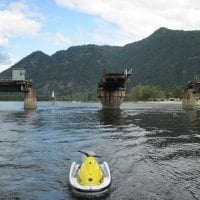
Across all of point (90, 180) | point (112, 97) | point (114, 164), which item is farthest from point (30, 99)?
point (90, 180)

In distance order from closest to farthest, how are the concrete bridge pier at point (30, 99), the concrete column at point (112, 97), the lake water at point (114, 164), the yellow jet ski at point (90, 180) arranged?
the yellow jet ski at point (90, 180)
the lake water at point (114, 164)
the concrete bridge pier at point (30, 99)
the concrete column at point (112, 97)

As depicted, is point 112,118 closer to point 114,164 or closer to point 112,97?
point 112,97

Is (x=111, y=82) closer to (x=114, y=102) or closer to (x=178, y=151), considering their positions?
(x=114, y=102)

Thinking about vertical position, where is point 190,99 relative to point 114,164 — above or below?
above

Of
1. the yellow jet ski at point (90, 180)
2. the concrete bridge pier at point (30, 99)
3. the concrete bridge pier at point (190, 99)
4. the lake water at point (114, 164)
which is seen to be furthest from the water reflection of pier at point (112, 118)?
the concrete bridge pier at point (190, 99)

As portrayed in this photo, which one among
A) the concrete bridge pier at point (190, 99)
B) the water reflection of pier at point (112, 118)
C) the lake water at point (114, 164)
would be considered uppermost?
the concrete bridge pier at point (190, 99)

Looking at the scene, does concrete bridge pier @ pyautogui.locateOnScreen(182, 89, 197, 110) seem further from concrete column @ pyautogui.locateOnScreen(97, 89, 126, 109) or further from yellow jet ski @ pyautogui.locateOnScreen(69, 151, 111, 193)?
yellow jet ski @ pyautogui.locateOnScreen(69, 151, 111, 193)

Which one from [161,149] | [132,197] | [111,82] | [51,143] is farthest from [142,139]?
[111,82]

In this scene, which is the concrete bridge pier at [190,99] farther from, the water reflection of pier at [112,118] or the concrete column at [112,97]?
the water reflection of pier at [112,118]

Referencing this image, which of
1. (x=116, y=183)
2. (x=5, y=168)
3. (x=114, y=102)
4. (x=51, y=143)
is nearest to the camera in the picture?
(x=116, y=183)

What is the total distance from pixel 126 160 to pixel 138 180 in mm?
7166

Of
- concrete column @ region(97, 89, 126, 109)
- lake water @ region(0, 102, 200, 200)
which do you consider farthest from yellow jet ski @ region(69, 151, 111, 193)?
concrete column @ region(97, 89, 126, 109)

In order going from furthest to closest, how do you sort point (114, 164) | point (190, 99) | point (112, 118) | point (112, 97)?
point (190, 99) < point (112, 97) < point (112, 118) < point (114, 164)

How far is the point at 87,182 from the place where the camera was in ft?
70.3
